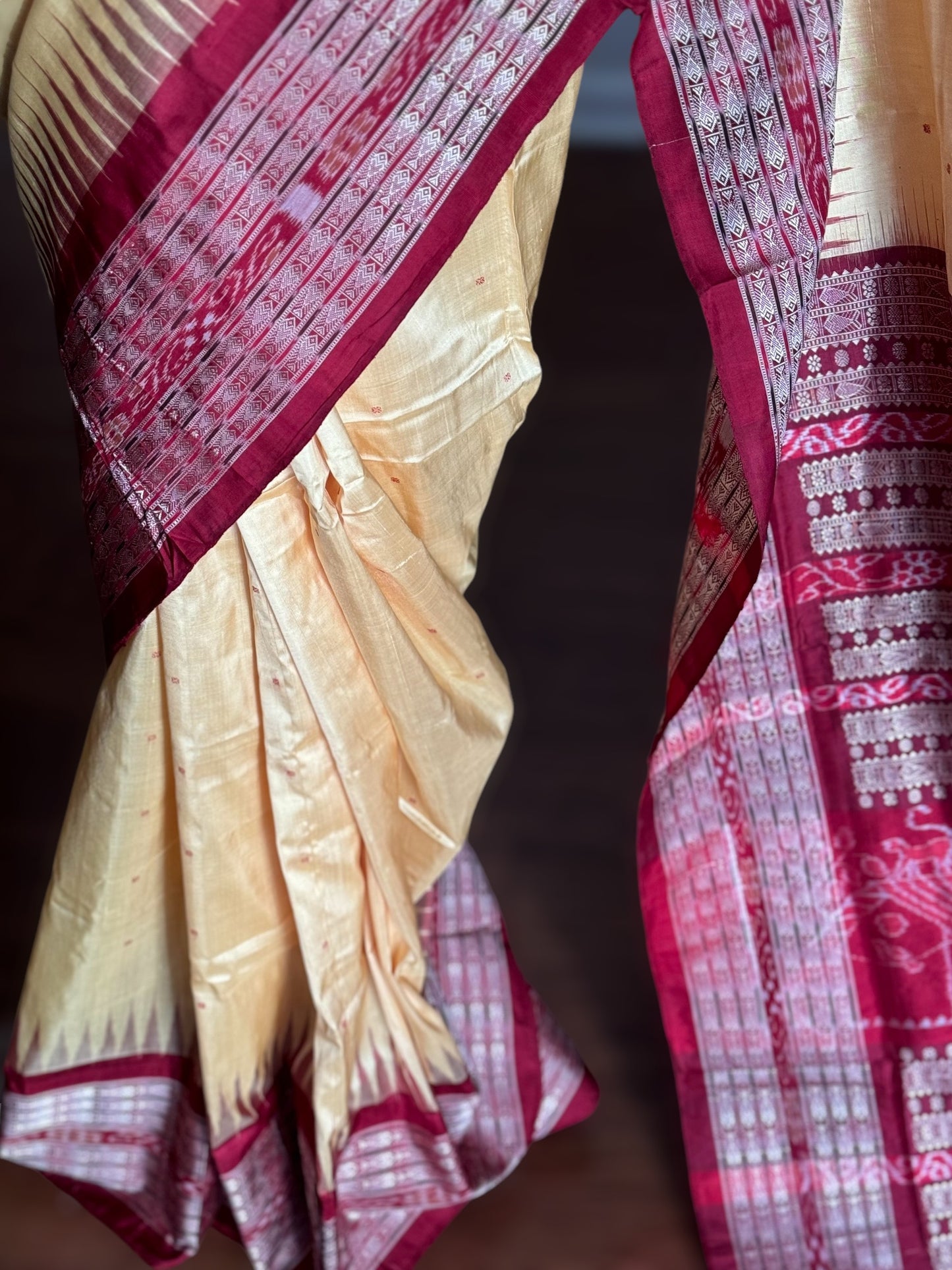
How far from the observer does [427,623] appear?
83 centimetres

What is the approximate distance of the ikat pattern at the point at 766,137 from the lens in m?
0.64

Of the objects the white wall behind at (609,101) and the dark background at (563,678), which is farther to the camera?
the white wall behind at (609,101)

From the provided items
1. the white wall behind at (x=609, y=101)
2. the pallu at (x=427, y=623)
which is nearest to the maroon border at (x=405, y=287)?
the pallu at (x=427, y=623)

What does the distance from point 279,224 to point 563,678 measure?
94cm

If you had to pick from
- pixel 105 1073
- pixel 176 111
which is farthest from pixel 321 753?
pixel 176 111

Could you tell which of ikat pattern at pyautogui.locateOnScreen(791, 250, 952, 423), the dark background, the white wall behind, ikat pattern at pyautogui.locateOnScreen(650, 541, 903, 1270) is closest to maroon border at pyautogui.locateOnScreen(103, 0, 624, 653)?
ikat pattern at pyautogui.locateOnScreen(791, 250, 952, 423)

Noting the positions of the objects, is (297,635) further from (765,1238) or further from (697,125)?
(765,1238)

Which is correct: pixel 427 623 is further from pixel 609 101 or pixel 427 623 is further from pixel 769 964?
pixel 609 101

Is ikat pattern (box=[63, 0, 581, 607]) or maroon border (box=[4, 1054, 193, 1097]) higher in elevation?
ikat pattern (box=[63, 0, 581, 607])

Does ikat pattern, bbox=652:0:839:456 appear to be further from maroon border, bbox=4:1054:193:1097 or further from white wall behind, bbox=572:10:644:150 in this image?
white wall behind, bbox=572:10:644:150

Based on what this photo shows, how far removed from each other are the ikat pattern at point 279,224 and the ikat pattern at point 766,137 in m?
0.08

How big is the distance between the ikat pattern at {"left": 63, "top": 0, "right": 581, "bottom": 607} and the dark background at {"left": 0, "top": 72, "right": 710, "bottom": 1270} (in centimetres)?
61

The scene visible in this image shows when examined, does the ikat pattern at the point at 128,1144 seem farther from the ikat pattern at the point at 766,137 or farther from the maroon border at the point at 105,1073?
the ikat pattern at the point at 766,137

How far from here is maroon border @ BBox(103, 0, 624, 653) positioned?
0.62 meters
